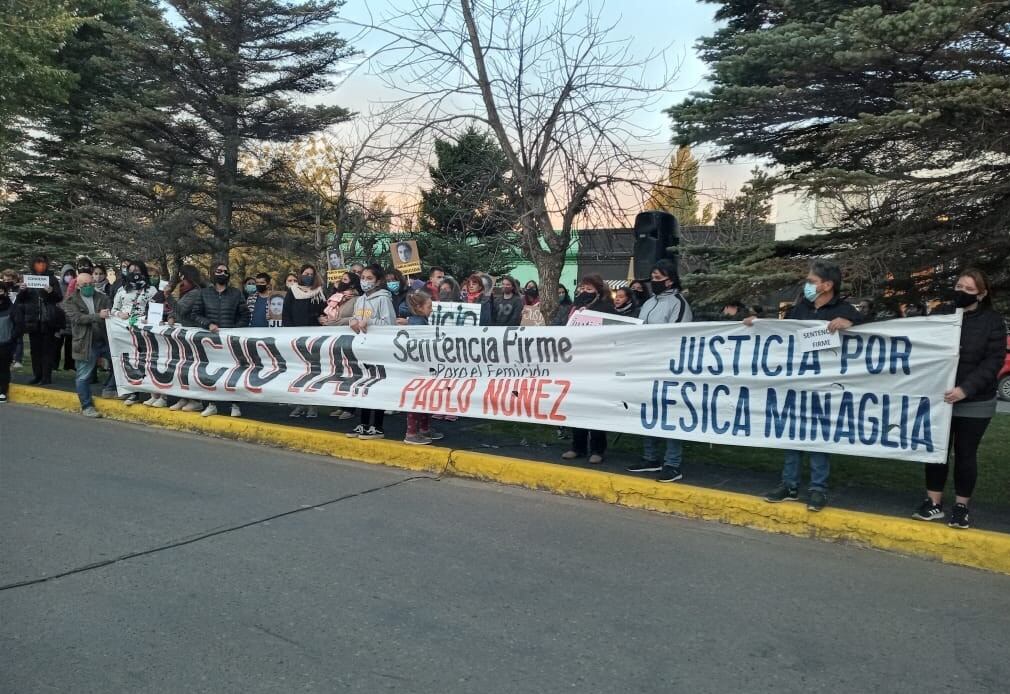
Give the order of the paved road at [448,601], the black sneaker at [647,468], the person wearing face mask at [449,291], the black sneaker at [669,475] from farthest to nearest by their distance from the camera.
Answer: the person wearing face mask at [449,291] < the black sneaker at [647,468] < the black sneaker at [669,475] < the paved road at [448,601]

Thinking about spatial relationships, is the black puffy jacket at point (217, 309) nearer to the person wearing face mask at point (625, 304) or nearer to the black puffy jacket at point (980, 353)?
the person wearing face mask at point (625, 304)

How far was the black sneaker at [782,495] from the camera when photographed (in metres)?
5.89

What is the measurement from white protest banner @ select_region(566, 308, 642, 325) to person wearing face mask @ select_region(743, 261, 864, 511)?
61.1 inches

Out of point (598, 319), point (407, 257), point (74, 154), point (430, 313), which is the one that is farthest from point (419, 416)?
point (74, 154)

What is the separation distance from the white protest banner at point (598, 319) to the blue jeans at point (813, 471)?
2042mm

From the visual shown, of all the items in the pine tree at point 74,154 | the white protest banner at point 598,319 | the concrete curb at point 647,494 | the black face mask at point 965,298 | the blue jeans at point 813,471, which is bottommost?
the concrete curb at point 647,494

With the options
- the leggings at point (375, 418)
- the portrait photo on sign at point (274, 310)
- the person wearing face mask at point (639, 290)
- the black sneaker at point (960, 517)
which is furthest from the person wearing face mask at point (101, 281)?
the black sneaker at point (960, 517)

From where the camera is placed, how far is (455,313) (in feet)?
29.3

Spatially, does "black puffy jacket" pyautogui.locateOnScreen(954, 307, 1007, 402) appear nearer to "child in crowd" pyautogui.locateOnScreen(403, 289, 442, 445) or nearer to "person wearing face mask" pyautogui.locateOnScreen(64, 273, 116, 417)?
"child in crowd" pyautogui.locateOnScreen(403, 289, 442, 445)

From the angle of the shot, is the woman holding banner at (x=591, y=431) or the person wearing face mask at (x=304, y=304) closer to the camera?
the woman holding banner at (x=591, y=431)

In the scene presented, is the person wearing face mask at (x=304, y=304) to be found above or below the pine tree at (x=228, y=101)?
below

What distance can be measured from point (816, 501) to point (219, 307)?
736 cm

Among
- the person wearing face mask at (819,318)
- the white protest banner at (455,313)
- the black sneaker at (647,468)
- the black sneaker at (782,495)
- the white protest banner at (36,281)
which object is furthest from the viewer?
the white protest banner at (36,281)

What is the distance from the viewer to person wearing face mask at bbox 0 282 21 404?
11.0 meters
